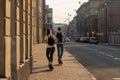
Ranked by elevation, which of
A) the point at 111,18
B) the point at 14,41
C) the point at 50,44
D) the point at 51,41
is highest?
the point at 111,18

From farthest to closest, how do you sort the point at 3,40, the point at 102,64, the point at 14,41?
the point at 102,64 → the point at 14,41 → the point at 3,40

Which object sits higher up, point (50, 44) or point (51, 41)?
point (51, 41)

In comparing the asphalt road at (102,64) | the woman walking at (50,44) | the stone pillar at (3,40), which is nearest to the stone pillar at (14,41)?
the stone pillar at (3,40)

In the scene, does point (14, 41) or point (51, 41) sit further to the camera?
point (51, 41)

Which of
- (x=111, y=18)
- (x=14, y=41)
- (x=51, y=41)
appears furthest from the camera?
(x=111, y=18)

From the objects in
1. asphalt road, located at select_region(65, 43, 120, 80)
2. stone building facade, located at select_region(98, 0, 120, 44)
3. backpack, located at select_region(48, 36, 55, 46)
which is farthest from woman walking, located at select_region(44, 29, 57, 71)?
stone building facade, located at select_region(98, 0, 120, 44)

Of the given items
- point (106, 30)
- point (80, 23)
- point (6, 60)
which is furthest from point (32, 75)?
point (80, 23)

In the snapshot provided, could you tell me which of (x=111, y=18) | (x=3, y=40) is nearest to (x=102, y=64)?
(x=3, y=40)

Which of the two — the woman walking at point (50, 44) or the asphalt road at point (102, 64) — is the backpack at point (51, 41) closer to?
the woman walking at point (50, 44)

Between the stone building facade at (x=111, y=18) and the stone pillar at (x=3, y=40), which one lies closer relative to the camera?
the stone pillar at (x=3, y=40)

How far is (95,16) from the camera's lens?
491 feet

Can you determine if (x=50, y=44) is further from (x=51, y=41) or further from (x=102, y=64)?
(x=102, y=64)

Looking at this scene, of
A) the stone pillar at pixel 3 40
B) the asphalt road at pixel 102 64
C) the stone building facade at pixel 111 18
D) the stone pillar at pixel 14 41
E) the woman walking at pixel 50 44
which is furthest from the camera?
the stone building facade at pixel 111 18

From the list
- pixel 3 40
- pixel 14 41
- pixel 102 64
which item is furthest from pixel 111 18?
pixel 3 40
